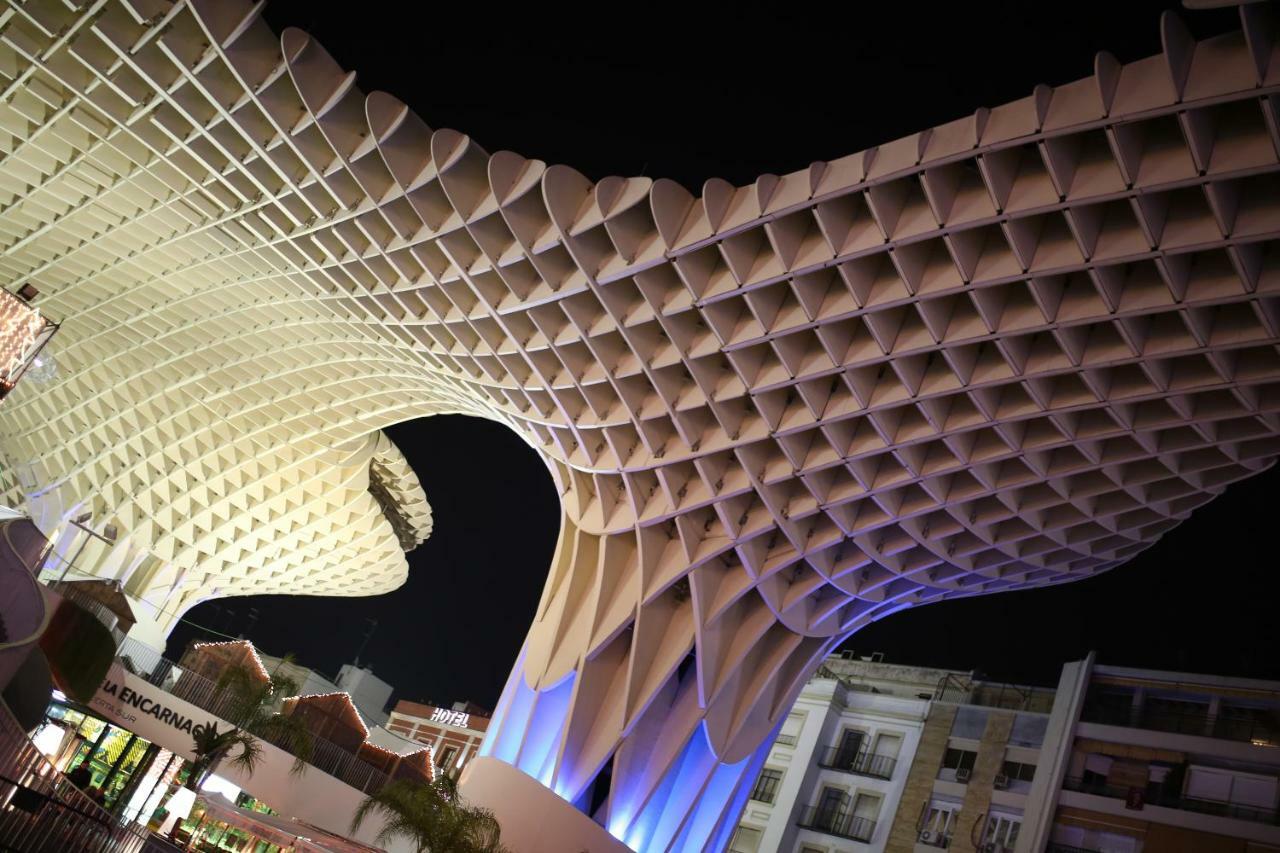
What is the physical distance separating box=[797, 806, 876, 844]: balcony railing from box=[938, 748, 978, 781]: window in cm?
385

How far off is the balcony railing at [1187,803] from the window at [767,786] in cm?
1362

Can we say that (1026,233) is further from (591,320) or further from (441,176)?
(441,176)

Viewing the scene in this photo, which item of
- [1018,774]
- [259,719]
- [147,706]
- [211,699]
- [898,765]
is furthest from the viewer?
[898,765]

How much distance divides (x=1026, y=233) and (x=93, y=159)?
3020 cm

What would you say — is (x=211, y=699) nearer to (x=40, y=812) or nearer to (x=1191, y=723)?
(x=40, y=812)

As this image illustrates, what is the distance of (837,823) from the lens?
1743 inches

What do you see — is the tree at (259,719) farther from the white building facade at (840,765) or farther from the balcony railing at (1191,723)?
the balcony railing at (1191,723)

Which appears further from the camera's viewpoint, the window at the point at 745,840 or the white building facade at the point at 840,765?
the window at the point at 745,840

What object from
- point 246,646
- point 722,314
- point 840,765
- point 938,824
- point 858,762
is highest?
point 722,314

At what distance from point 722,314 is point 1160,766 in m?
24.3

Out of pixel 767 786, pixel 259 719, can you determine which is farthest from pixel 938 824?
pixel 259 719

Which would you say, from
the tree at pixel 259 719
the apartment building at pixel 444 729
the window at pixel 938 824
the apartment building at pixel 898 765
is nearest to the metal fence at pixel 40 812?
A: the tree at pixel 259 719

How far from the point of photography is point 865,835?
4300 centimetres

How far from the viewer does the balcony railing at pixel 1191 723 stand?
35.0 m
